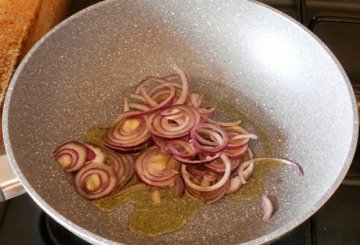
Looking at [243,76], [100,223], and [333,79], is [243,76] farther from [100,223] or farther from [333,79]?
[100,223]

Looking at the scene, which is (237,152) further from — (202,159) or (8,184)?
(8,184)

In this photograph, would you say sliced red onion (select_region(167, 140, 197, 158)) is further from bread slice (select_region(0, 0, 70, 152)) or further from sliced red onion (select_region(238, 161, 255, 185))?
bread slice (select_region(0, 0, 70, 152))

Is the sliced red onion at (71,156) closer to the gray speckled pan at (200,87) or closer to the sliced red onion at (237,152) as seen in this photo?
the gray speckled pan at (200,87)

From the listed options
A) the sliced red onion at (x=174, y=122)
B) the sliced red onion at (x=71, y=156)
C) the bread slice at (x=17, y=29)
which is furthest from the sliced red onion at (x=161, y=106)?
the bread slice at (x=17, y=29)

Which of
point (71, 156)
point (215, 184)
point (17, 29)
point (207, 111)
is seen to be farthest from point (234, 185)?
point (17, 29)

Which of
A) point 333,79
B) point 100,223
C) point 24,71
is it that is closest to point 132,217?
point 100,223

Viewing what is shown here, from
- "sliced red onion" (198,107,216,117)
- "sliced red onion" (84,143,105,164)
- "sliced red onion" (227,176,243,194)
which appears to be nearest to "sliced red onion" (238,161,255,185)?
"sliced red onion" (227,176,243,194)

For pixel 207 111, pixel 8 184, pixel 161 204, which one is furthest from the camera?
pixel 207 111
